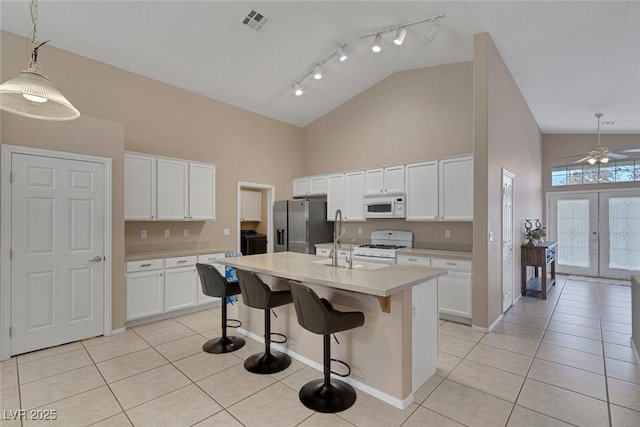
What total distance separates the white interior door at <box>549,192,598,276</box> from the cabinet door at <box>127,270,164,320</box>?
855 cm

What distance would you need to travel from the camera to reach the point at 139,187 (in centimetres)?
411

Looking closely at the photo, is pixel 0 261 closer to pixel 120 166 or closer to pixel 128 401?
pixel 120 166

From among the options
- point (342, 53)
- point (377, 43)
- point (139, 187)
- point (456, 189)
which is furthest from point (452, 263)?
point (139, 187)

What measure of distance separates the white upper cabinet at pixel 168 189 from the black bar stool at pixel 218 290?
1.54 metres

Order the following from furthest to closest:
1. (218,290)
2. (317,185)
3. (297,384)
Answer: (317,185), (218,290), (297,384)

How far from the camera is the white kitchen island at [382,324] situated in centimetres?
224

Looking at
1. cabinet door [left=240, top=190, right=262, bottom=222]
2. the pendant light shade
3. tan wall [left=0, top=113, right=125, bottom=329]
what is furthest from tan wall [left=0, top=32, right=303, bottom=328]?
the pendant light shade

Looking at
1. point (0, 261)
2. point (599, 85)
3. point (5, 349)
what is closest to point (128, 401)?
point (5, 349)

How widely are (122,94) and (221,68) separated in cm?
141

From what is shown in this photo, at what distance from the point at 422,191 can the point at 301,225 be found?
232 centimetres

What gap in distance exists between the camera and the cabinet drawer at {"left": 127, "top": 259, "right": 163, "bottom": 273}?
387 cm

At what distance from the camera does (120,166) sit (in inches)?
148

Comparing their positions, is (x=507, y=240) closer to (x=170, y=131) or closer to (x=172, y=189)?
(x=172, y=189)

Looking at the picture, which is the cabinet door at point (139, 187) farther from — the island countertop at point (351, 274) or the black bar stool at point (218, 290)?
the island countertop at point (351, 274)
